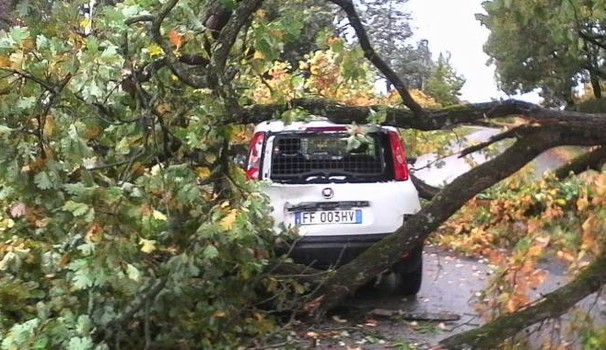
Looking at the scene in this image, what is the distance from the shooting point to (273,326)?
6.05m

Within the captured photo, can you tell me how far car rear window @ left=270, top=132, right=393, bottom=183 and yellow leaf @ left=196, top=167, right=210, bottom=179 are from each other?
4.71 ft

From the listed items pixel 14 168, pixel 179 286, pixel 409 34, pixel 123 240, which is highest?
pixel 409 34

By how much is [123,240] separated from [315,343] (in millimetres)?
2192

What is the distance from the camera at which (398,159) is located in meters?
7.13

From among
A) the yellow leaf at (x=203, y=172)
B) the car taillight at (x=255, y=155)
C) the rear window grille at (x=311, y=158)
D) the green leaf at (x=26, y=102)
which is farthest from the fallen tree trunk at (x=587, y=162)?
the green leaf at (x=26, y=102)

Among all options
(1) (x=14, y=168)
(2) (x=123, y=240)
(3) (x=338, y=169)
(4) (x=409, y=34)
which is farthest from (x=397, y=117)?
(4) (x=409, y=34)

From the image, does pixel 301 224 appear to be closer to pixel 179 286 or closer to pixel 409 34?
pixel 179 286

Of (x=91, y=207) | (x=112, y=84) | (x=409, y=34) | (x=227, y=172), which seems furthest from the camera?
(x=409, y=34)

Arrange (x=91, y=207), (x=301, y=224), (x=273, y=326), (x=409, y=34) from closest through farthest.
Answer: (x=91, y=207) → (x=273, y=326) → (x=301, y=224) → (x=409, y=34)

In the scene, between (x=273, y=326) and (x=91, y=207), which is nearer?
(x=91, y=207)

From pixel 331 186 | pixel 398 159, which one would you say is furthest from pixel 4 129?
pixel 398 159

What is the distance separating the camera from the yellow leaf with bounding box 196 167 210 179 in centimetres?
559

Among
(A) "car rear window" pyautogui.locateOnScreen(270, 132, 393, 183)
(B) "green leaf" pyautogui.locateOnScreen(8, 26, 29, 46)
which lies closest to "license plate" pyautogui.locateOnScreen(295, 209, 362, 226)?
(A) "car rear window" pyautogui.locateOnScreen(270, 132, 393, 183)

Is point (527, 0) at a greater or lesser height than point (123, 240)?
greater
